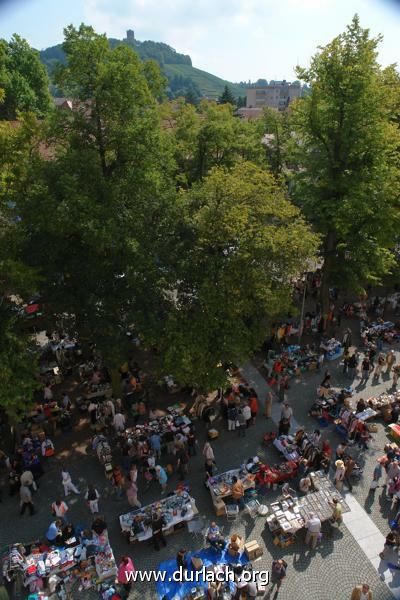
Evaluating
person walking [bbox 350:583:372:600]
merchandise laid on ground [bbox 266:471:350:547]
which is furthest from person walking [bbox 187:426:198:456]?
person walking [bbox 350:583:372:600]

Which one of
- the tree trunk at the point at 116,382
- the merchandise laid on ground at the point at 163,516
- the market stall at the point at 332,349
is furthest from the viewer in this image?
the market stall at the point at 332,349

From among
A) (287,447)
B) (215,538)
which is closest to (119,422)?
(215,538)

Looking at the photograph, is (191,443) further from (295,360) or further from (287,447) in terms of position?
(295,360)

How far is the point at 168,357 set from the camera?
16219 mm

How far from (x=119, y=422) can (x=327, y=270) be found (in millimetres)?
13734

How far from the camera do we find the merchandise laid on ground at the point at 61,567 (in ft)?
40.7

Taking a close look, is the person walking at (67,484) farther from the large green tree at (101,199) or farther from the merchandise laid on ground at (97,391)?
the merchandise laid on ground at (97,391)

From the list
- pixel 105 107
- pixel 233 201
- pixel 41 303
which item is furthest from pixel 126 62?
pixel 41 303

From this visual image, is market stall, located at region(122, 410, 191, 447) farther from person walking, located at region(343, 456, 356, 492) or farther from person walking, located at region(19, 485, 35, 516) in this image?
person walking, located at region(343, 456, 356, 492)

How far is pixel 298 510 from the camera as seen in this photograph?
14086 mm

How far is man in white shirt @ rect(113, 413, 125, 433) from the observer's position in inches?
691

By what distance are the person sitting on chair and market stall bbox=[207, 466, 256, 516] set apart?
1.17m

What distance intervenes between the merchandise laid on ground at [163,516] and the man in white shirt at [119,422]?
148 inches

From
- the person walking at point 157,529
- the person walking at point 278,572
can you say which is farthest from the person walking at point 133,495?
the person walking at point 278,572
